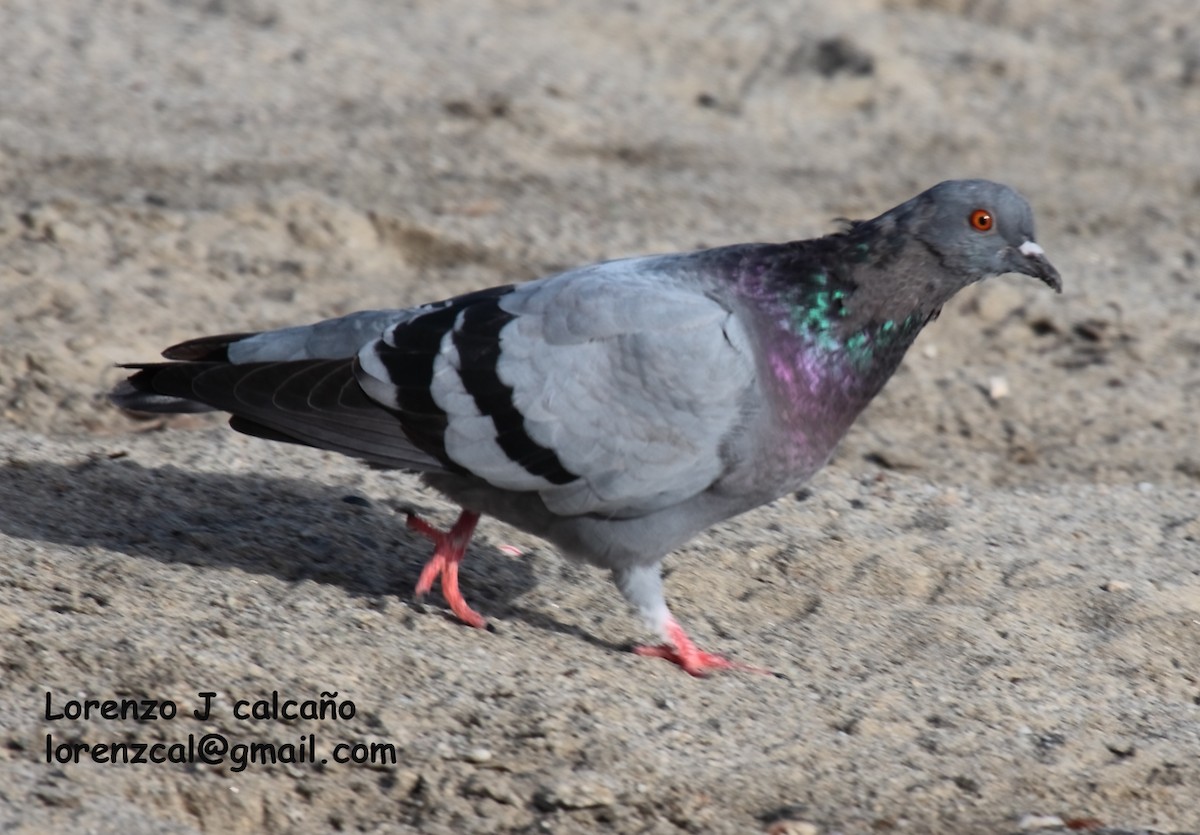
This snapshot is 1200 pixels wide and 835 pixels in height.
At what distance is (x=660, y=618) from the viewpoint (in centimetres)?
456

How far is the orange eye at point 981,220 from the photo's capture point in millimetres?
4508

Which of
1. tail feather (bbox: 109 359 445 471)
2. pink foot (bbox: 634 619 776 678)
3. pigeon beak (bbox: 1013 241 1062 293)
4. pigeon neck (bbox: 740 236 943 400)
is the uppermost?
pigeon beak (bbox: 1013 241 1062 293)

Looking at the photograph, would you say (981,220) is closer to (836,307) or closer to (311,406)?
(836,307)

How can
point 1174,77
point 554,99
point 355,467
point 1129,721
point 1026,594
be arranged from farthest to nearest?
point 1174,77
point 554,99
point 355,467
point 1026,594
point 1129,721

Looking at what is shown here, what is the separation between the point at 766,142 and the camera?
905cm

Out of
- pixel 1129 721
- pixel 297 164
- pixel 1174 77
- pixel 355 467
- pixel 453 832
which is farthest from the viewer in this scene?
pixel 1174 77

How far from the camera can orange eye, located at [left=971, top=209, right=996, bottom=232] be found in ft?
14.8

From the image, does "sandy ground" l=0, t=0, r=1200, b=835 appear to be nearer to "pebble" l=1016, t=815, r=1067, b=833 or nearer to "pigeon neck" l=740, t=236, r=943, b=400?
"pebble" l=1016, t=815, r=1067, b=833

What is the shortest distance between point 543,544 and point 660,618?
1013 millimetres

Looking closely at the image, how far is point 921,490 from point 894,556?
68cm

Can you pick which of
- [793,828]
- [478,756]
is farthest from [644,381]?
[793,828]

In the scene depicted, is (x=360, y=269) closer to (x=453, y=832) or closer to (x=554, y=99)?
(x=554, y=99)

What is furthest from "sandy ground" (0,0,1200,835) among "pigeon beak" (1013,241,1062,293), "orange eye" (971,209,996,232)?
"orange eye" (971,209,996,232)

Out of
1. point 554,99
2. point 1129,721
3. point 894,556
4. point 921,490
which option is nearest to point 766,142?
point 554,99
